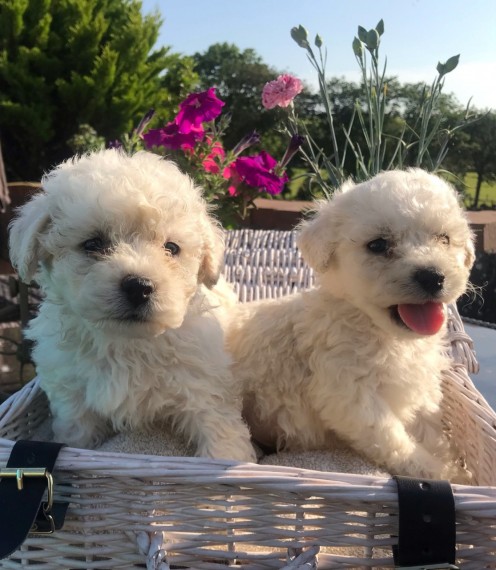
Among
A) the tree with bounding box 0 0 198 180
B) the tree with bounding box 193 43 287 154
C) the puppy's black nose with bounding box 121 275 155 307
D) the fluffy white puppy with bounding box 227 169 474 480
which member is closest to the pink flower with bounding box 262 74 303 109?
the fluffy white puppy with bounding box 227 169 474 480

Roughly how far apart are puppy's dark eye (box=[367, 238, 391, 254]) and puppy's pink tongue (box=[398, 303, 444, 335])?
0.20m

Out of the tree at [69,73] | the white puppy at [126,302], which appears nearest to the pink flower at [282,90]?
the white puppy at [126,302]

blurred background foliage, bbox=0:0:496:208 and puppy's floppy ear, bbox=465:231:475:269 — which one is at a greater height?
blurred background foliage, bbox=0:0:496:208

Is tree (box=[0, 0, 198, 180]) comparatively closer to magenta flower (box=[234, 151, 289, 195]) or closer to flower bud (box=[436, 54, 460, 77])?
magenta flower (box=[234, 151, 289, 195])

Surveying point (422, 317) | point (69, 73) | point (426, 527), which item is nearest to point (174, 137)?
point (422, 317)

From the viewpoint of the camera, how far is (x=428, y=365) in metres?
2.24

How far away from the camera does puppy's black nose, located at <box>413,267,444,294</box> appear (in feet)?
6.28

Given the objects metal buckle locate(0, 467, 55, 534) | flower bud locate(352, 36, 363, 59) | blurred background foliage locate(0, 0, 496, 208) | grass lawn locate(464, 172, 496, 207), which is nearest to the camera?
metal buckle locate(0, 467, 55, 534)

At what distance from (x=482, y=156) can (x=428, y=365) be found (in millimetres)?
5276

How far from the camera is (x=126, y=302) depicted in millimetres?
1780

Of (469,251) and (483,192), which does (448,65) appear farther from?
(483,192)

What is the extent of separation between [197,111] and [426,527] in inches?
107

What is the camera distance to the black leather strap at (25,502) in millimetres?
1464

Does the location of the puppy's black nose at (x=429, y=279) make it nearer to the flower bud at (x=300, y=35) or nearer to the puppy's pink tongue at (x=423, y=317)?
the puppy's pink tongue at (x=423, y=317)
